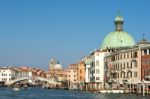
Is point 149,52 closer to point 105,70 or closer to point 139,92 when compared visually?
point 139,92

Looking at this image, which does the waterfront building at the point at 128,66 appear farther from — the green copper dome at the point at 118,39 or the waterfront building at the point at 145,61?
the green copper dome at the point at 118,39

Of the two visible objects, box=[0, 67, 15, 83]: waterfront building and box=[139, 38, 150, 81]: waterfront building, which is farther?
box=[0, 67, 15, 83]: waterfront building

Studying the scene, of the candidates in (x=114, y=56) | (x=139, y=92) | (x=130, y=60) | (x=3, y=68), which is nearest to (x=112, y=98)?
(x=139, y=92)

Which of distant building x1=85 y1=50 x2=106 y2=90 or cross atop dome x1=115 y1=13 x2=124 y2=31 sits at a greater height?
cross atop dome x1=115 y1=13 x2=124 y2=31

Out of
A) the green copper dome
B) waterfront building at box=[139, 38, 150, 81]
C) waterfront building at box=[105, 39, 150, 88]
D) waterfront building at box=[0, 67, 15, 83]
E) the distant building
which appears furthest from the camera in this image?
waterfront building at box=[0, 67, 15, 83]

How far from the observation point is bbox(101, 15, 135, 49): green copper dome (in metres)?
113

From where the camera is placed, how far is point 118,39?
373 feet

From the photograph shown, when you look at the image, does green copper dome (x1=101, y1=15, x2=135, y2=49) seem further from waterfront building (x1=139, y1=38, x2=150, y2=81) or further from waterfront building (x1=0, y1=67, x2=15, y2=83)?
waterfront building (x1=0, y1=67, x2=15, y2=83)

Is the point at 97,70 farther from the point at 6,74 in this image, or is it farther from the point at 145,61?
the point at 6,74

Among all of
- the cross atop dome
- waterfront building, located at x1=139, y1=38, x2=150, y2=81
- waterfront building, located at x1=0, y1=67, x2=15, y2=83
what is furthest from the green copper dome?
waterfront building, located at x1=0, y1=67, x2=15, y2=83

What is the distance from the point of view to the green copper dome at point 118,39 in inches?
4461

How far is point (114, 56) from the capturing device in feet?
327

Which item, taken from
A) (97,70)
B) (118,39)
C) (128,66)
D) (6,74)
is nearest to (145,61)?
(128,66)

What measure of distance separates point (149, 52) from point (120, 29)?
32.7m
